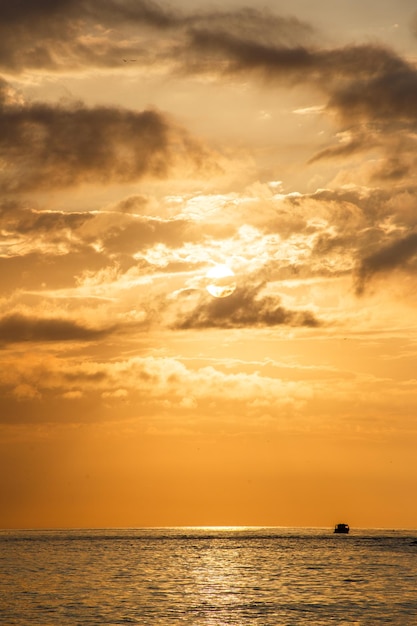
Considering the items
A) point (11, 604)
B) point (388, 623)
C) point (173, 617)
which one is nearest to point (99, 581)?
point (11, 604)

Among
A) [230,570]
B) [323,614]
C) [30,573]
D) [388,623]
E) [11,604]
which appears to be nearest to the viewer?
[388,623]

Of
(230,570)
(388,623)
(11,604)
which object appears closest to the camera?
(388,623)

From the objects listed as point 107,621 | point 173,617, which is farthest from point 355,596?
point 107,621

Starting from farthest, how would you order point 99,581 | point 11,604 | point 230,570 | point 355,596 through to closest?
1. point 230,570
2. point 99,581
3. point 355,596
4. point 11,604

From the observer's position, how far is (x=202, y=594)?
130000 millimetres

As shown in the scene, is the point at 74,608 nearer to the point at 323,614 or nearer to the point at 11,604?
the point at 11,604

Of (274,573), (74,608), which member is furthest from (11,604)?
(274,573)

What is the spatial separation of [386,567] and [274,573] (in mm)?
32524

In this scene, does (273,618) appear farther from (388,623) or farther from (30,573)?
(30,573)

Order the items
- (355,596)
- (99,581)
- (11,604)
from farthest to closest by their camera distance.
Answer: (99,581)
(355,596)
(11,604)

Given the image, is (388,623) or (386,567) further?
(386,567)

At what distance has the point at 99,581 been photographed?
494 feet

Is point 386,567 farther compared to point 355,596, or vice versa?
point 386,567

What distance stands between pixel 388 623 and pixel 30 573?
93.2 metres
